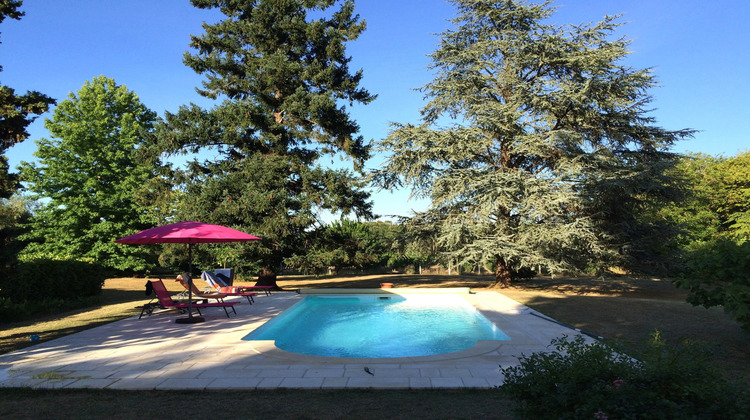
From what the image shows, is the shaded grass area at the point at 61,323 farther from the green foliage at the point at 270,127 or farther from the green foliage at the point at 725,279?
the green foliage at the point at 725,279

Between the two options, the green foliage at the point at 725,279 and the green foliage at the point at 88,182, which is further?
the green foliage at the point at 88,182

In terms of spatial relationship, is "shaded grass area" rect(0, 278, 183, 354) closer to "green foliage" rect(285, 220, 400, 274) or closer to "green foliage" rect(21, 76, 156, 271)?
"green foliage" rect(285, 220, 400, 274)

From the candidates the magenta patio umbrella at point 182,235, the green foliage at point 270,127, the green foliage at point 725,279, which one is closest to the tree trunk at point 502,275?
the green foliage at point 270,127

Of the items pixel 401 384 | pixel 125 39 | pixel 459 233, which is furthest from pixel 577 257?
pixel 125 39

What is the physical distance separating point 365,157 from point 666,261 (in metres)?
13.7

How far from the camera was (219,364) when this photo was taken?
6.03 m

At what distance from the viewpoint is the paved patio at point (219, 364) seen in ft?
16.8

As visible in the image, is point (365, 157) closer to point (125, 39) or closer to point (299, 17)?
point (299, 17)

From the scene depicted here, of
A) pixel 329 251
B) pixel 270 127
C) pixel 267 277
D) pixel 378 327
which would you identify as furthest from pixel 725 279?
pixel 267 277

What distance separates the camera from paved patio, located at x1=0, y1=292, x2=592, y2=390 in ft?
16.8

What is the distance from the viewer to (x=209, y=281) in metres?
14.8

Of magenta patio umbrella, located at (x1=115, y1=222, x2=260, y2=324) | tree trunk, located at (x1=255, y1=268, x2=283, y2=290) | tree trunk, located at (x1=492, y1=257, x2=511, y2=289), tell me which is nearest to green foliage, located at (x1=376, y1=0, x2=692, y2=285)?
tree trunk, located at (x1=492, y1=257, x2=511, y2=289)

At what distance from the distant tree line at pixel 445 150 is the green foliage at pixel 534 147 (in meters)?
0.08

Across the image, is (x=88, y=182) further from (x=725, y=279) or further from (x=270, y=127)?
(x=725, y=279)
